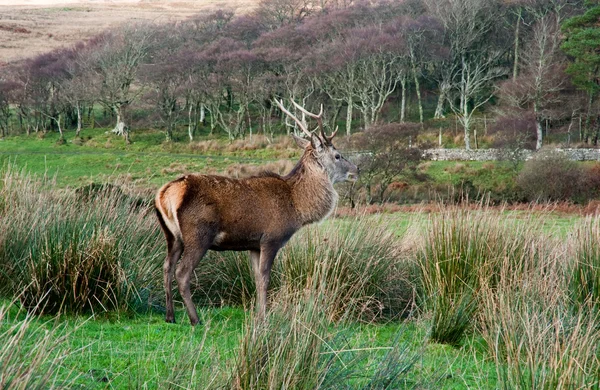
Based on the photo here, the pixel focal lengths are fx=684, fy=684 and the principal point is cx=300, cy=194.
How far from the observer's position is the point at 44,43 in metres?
98.4

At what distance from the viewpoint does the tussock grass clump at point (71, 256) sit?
6805mm

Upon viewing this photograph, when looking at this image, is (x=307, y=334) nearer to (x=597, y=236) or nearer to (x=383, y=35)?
(x=597, y=236)

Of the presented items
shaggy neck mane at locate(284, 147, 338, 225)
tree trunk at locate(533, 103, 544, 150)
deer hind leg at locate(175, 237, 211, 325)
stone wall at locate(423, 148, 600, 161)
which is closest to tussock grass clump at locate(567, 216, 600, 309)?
shaggy neck mane at locate(284, 147, 338, 225)

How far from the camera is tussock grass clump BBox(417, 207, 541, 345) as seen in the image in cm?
700

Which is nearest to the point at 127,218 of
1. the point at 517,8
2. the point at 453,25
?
the point at 453,25

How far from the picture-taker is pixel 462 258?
7539mm

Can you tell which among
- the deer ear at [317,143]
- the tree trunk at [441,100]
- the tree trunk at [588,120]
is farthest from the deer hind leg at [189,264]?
the tree trunk at [441,100]

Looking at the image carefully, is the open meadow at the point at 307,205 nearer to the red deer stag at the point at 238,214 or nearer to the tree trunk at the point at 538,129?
the red deer stag at the point at 238,214

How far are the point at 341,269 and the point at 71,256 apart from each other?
2894 millimetres

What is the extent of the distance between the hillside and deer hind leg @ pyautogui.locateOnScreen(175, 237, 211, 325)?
271 feet

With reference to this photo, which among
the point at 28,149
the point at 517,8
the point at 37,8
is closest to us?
the point at 28,149

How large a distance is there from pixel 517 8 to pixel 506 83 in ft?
39.7

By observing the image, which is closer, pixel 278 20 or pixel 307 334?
pixel 307 334

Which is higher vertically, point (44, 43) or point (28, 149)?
point (44, 43)
